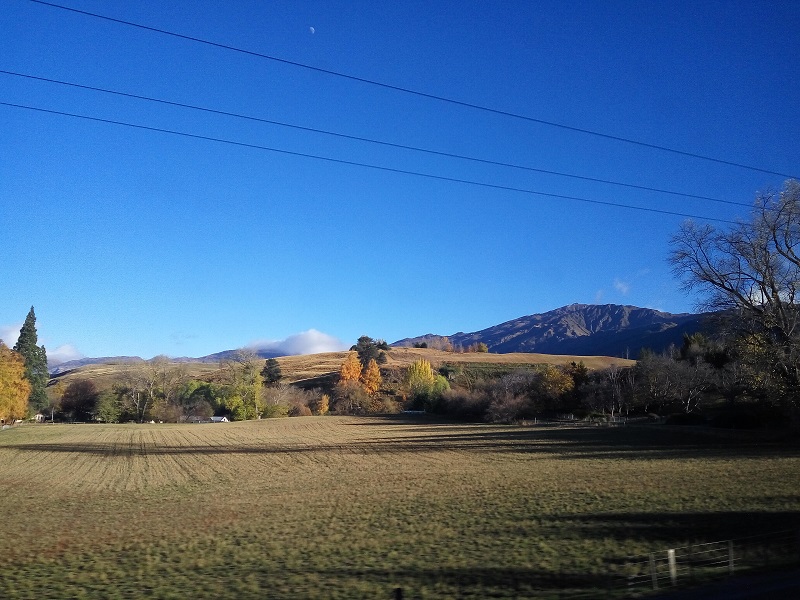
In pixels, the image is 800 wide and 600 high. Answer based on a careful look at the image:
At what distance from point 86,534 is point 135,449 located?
40.6m

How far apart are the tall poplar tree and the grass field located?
71.5 meters

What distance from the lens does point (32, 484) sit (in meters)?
33.6

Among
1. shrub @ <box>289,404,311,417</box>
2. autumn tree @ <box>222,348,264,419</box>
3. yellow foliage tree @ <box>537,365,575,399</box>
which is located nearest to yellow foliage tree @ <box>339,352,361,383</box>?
shrub @ <box>289,404,311,417</box>

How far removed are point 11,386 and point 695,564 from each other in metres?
91.4

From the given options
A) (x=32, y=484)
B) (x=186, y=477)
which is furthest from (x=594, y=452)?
(x=32, y=484)

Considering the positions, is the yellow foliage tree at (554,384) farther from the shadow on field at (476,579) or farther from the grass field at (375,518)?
the shadow on field at (476,579)

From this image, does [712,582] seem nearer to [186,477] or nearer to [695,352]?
[186,477]

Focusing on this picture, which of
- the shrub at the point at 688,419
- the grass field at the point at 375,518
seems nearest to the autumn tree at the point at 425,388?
the shrub at the point at 688,419

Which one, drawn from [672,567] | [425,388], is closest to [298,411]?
[425,388]

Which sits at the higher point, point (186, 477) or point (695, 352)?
point (695, 352)

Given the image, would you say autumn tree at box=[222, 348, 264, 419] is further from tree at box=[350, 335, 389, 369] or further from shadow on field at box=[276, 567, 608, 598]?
shadow on field at box=[276, 567, 608, 598]

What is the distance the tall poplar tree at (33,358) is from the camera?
106m

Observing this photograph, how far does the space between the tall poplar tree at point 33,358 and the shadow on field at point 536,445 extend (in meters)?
53.5

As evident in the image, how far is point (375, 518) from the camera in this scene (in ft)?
71.4
